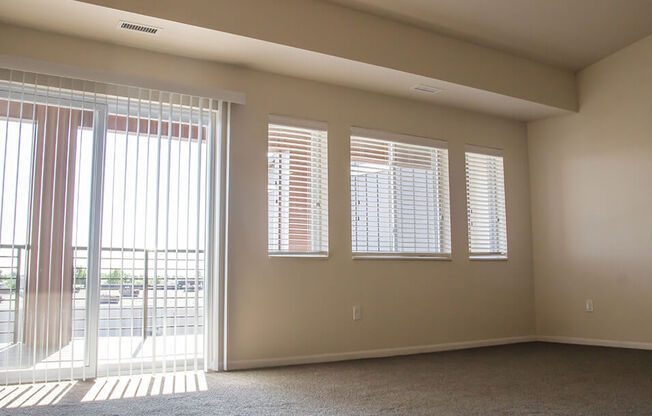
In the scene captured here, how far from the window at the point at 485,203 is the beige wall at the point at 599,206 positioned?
0.48m

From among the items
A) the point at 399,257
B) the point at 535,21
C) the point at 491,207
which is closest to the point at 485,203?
the point at 491,207

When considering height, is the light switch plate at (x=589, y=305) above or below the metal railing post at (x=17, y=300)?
below

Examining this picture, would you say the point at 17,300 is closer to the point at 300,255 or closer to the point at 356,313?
the point at 300,255

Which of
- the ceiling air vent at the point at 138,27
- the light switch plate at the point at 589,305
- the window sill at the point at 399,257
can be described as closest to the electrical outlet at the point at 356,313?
the window sill at the point at 399,257

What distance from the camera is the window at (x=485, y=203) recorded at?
5.87 metres

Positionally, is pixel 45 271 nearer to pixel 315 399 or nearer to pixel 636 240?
pixel 315 399

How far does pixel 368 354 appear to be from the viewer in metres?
4.93

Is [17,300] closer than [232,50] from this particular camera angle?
Yes

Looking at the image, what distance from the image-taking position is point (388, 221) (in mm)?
5285

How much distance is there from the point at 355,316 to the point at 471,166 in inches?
83.8

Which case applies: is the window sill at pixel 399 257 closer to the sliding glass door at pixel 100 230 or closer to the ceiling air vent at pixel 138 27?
the sliding glass door at pixel 100 230

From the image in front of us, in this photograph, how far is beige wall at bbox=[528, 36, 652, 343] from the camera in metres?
5.41

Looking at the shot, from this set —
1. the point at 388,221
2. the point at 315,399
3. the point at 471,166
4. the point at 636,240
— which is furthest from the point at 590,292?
the point at 315,399

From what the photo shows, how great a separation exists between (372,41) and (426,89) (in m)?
0.86
